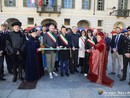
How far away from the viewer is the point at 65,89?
20.3ft

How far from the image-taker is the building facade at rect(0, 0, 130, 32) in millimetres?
26516

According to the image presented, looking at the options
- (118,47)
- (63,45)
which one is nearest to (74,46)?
(63,45)

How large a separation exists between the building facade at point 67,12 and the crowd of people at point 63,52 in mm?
19172

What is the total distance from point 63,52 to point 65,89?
1885mm

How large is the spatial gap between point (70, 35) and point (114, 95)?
3209 mm

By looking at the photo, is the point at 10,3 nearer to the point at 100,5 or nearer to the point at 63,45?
the point at 100,5

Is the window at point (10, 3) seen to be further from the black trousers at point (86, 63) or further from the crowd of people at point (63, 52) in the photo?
the black trousers at point (86, 63)

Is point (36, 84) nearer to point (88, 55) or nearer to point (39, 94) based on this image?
point (39, 94)

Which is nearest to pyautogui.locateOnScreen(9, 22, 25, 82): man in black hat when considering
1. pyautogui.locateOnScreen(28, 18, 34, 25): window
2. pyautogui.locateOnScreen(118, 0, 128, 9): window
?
pyautogui.locateOnScreen(28, 18, 34, 25): window

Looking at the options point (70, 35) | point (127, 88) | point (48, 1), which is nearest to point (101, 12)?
point (48, 1)

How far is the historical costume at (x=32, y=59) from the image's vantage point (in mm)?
7036

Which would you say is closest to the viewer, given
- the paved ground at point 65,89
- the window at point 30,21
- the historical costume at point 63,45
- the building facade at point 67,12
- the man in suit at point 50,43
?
the paved ground at point 65,89

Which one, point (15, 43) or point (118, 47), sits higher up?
point (15, 43)

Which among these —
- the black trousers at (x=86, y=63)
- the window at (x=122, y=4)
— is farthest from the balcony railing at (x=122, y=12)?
the black trousers at (x=86, y=63)
